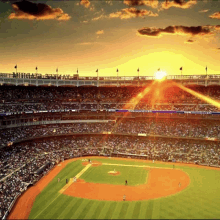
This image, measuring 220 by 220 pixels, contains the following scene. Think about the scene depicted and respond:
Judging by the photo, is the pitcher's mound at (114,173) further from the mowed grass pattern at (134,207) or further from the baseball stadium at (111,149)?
the mowed grass pattern at (134,207)

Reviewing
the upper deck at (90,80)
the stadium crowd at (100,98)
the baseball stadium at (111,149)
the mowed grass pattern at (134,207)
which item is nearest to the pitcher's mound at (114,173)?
the baseball stadium at (111,149)

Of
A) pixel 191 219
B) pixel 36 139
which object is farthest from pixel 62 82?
pixel 191 219

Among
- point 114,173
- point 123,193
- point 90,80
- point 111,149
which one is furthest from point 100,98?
point 123,193

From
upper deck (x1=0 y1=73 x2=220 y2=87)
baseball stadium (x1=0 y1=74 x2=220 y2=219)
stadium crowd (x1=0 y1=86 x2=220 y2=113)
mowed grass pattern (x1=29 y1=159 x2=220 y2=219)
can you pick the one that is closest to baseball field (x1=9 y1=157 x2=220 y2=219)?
mowed grass pattern (x1=29 y1=159 x2=220 y2=219)

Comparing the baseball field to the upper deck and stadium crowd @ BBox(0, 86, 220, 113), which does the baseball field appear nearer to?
stadium crowd @ BBox(0, 86, 220, 113)

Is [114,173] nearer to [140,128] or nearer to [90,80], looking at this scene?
[140,128]

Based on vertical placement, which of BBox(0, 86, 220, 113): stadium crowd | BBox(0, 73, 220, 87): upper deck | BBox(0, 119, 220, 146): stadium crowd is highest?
BBox(0, 73, 220, 87): upper deck

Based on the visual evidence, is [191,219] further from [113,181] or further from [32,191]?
[32,191]
